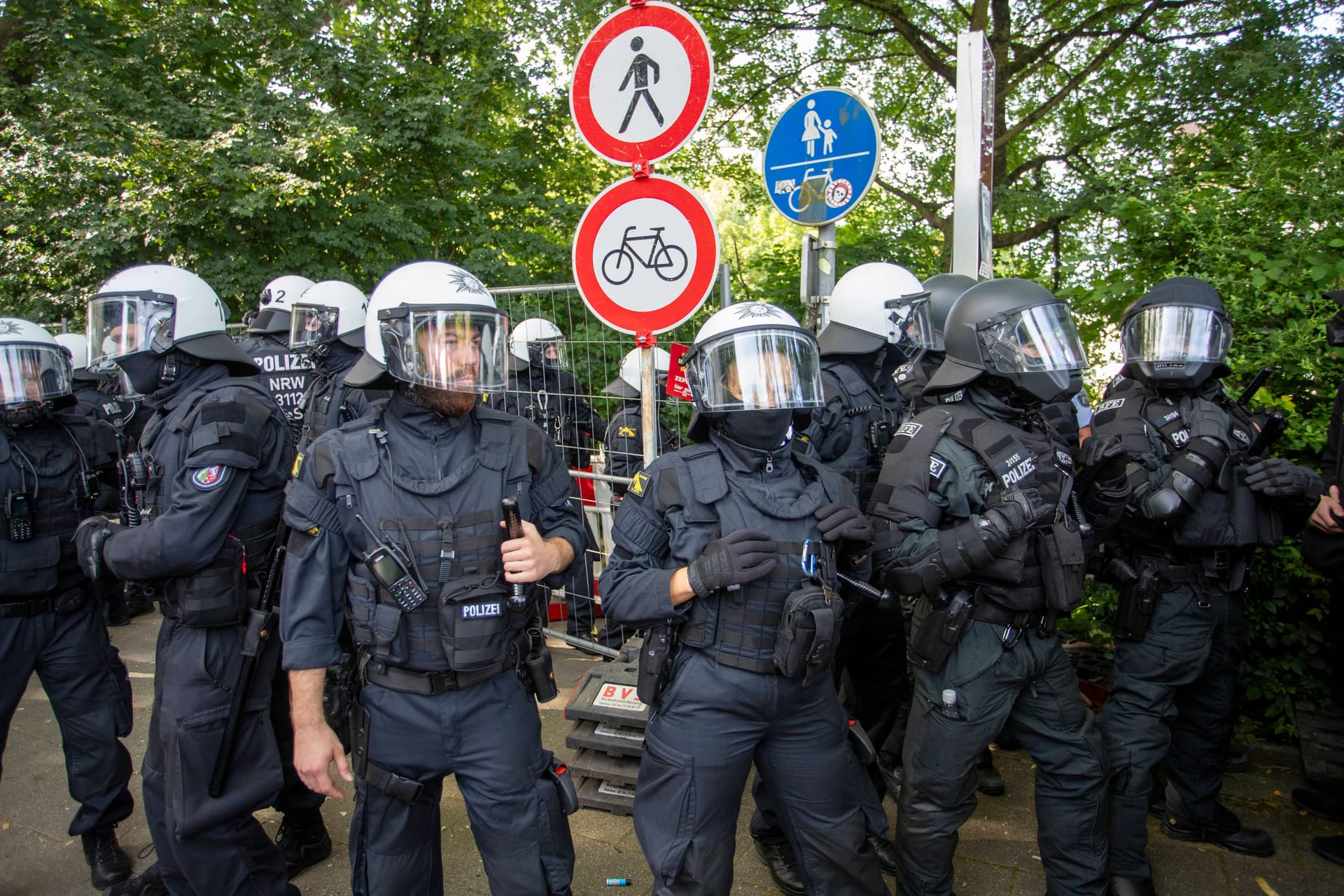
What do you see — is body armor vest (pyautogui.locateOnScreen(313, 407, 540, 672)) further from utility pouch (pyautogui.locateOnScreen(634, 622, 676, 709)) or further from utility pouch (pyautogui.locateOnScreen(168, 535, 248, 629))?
utility pouch (pyautogui.locateOnScreen(168, 535, 248, 629))

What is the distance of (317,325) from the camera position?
4984 mm

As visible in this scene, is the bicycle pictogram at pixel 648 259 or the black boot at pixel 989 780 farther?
the black boot at pixel 989 780

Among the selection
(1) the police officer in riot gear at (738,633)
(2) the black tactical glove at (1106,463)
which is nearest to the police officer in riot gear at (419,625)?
(1) the police officer in riot gear at (738,633)

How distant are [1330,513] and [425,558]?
3.58 meters

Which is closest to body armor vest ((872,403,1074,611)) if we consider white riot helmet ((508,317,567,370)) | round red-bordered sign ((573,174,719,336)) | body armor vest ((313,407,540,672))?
round red-bordered sign ((573,174,719,336))

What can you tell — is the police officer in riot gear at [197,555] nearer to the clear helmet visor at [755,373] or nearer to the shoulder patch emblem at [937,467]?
the clear helmet visor at [755,373]

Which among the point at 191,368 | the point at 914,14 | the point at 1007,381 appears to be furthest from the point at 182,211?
the point at 914,14

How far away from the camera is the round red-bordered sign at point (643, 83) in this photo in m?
3.27

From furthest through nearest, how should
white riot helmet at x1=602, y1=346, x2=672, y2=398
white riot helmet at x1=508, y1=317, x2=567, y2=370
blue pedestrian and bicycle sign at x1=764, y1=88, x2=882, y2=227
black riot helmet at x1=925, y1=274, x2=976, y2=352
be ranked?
white riot helmet at x1=508, y1=317, x2=567, y2=370 < white riot helmet at x1=602, y1=346, x2=672, y2=398 < black riot helmet at x1=925, y1=274, x2=976, y2=352 < blue pedestrian and bicycle sign at x1=764, y1=88, x2=882, y2=227

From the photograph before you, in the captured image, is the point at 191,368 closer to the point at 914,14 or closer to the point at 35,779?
the point at 35,779

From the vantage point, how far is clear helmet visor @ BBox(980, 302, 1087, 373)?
2955 mm

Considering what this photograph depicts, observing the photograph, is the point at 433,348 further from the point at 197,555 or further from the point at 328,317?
the point at 328,317

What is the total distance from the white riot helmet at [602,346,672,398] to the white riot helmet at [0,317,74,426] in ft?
10.4

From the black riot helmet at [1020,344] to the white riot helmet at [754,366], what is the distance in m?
0.67
